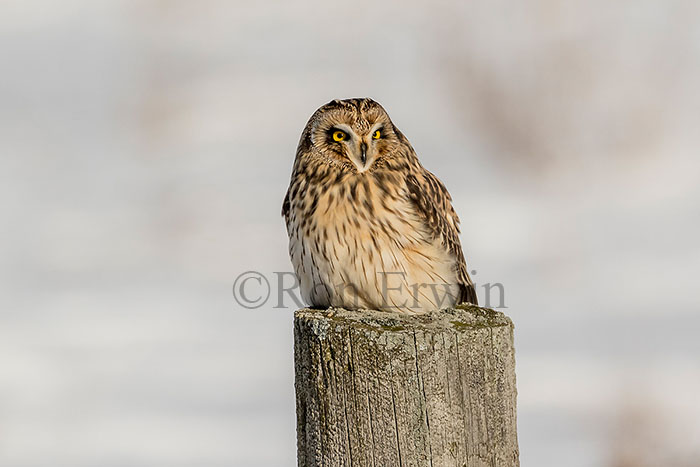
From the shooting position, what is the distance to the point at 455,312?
2697 mm

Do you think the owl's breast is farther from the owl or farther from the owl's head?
the owl's head

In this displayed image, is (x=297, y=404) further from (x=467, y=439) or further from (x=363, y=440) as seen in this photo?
(x=467, y=439)

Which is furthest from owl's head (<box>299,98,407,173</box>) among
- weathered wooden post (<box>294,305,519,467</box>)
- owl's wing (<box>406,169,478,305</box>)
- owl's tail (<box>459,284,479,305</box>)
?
weathered wooden post (<box>294,305,519,467</box>)

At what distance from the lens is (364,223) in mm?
3900

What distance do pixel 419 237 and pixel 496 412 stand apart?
5.10 ft

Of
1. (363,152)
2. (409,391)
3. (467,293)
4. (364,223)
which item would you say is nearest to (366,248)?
(364,223)

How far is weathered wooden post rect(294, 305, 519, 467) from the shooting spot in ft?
8.02

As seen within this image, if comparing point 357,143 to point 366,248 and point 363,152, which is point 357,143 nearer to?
point 363,152

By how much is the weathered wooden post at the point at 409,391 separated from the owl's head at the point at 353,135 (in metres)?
1.42

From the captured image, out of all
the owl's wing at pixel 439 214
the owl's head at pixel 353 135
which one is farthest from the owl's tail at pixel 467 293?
the owl's head at pixel 353 135

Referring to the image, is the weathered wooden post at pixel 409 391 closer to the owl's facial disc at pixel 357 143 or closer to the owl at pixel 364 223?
the owl at pixel 364 223

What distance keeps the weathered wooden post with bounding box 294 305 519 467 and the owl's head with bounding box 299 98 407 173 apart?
4.65 ft

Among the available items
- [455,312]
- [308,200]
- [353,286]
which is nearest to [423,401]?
[455,312]

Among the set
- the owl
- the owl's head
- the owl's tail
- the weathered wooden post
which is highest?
the owl's head
